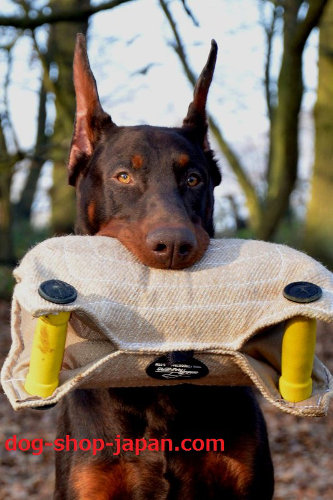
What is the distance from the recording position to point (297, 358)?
220 centimetres

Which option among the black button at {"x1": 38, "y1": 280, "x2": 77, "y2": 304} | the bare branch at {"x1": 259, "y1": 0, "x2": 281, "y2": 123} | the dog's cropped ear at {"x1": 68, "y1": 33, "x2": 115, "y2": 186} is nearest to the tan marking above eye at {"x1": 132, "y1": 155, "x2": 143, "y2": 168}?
the dog's cropped ear at {"x1": 68, "y1": 33, "x2": 115, "y2": 186}

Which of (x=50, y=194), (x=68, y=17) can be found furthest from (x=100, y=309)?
(x=50, y=194)

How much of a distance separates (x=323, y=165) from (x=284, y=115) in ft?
6.35

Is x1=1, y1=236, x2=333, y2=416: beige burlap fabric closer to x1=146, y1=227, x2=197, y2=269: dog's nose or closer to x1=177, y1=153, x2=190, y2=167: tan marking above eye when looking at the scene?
x1=146, y1=227, x2=197, y2=269: dog's nose

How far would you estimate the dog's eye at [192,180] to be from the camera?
2.79m

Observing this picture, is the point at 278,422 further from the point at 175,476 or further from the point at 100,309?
the point at 100,309

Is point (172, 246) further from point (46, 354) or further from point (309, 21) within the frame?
point (309, 21)

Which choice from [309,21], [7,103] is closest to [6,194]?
[7,103]

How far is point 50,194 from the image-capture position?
10852 millimetres

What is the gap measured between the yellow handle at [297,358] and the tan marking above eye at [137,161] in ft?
2.91

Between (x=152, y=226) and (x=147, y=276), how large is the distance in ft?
0.59

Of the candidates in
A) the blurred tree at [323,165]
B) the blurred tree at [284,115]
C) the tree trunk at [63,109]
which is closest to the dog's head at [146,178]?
the blurred tree at [284,115]

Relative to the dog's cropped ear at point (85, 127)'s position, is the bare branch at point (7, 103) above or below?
below

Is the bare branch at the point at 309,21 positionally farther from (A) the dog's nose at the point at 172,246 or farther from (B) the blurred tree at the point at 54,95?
(A) the dog's nose at the point at 172,246
